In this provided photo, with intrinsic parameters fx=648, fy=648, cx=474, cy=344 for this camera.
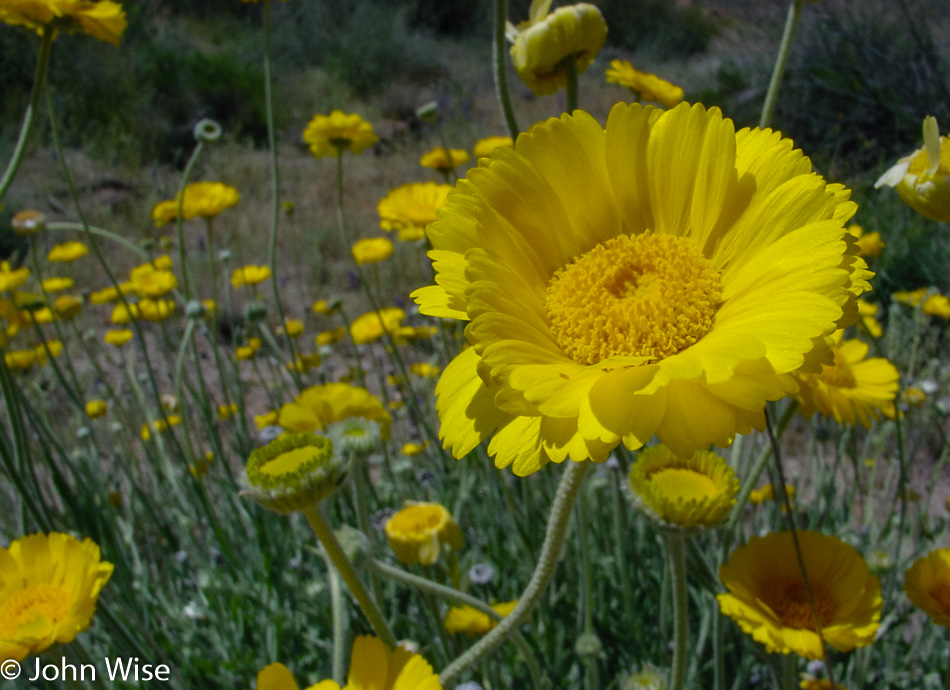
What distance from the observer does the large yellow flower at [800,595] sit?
1.05 meters

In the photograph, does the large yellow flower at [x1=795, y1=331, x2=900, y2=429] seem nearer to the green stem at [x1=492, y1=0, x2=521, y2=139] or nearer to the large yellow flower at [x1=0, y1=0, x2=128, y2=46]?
the green stem at [x1=492, y1=0, x2=521, y2=139]

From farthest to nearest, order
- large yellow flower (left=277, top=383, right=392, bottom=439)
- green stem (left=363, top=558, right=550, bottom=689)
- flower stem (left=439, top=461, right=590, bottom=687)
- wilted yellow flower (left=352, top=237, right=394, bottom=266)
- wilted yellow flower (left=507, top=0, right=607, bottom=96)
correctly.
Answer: wilted yellow flower (left=352, top=237, right=394, bottom=266) → large yellow flower (left=277, top=383, right=392, bottom=439) → wilted yellow flower (left=507, top=0, right=607, bottom=96) → green stem (left=363, top=558, right=550, bottom=689) → flower stem (left=439, top=461, right=590, bottom=687)

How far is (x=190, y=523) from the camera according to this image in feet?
9.05

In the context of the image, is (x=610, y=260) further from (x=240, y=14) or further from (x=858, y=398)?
(x=240, y=14)

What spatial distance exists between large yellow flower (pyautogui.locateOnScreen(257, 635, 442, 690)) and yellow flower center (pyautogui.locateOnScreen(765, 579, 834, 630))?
2.14 feet

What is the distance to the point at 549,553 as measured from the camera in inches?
31.2

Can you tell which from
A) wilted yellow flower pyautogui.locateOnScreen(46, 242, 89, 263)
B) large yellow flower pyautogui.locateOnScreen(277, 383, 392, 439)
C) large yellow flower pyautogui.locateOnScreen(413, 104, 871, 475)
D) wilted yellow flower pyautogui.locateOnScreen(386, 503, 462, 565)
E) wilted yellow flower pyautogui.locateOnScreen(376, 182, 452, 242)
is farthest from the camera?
wilted yellow flower pyautogui.locateOnScreen(46, 242, 89, 263)

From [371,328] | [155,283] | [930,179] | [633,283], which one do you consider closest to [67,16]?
[155,283]

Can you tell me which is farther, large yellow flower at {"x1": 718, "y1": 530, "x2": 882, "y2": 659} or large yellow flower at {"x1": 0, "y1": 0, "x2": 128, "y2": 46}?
large yellow flower at {"x1": 0, "y1": 0, "x2": 128, "y2": 46}

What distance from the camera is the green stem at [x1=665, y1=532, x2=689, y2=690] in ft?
3.29

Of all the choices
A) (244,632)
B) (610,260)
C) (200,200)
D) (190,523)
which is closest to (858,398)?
(610,260)

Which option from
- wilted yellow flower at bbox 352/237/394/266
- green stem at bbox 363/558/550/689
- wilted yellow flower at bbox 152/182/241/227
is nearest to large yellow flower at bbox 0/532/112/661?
green stem at bbox 363/558/550/689

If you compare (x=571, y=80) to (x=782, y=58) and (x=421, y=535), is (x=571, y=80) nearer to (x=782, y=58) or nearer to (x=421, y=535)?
(x=782, y=58)

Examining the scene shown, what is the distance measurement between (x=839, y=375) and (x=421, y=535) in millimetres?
1042
